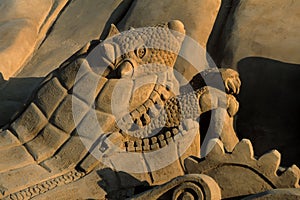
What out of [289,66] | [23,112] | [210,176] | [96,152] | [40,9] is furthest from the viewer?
[40,9]

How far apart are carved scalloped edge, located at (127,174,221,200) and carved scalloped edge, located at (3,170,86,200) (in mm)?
518

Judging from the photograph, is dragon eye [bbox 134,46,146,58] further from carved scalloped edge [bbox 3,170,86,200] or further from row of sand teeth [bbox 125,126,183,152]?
carved scalloped edge [bbox 3,170,86,200]

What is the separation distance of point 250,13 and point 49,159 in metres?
1.95

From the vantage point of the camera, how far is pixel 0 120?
4.79 m

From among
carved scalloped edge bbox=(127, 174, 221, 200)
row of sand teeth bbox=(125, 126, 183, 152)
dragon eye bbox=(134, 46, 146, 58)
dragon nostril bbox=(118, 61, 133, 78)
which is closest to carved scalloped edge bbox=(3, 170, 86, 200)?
row of sand teeth bbox=(125, 126, 183, 152)

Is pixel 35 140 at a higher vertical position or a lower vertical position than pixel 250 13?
lower

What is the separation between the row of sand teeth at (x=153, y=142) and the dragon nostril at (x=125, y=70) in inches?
→ 16.9

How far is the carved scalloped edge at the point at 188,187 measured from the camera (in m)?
3.23

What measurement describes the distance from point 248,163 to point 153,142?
0.66m

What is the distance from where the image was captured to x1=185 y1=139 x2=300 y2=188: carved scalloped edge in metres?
3.31

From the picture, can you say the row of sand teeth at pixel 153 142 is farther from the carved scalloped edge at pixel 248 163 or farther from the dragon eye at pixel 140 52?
the dragon eye at pixel 140 52

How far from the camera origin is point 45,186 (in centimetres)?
364

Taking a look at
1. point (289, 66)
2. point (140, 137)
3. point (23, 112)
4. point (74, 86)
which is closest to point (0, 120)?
point (23, 112)

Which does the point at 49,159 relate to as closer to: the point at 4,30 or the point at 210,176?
the point at 210,176
